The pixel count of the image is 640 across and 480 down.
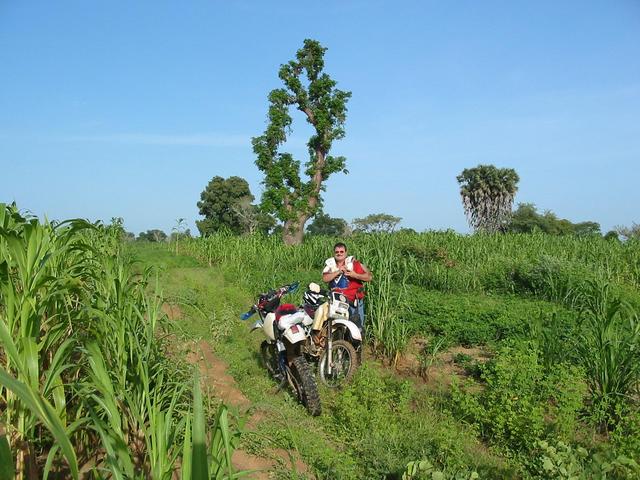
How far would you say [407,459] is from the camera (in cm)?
399

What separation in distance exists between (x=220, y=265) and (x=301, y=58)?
1294 cm

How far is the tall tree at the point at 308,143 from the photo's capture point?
77.4ft

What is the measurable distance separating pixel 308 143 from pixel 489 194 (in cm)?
2540

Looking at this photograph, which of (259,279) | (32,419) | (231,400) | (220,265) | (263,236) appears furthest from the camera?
(263,236)

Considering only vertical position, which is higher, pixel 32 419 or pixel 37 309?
pixel 37 309

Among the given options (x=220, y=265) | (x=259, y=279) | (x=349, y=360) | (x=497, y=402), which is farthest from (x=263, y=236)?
(x=497, y=402)

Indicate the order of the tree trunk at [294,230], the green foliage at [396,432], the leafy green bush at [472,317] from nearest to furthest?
the green foliage at [396,432] → the leafy green bush at [472,317] → the tree trunk at [294,230]

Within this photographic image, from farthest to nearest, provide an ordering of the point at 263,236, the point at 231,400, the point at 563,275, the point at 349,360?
the point at 263,236, the point at 563,275, the point at 349,360, the point at 231,400

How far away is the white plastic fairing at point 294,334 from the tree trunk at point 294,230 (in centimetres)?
1801

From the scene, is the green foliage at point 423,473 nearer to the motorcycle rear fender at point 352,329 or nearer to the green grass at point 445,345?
the green grass at point 445,345

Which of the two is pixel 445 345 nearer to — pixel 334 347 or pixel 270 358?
pixel 334 347

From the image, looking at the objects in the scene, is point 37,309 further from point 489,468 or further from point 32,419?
point 489,468

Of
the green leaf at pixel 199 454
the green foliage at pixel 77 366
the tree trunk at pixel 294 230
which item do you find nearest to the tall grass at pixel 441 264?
the tree trunk at pixel 294 230

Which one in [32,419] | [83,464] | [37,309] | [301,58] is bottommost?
[83,464]
